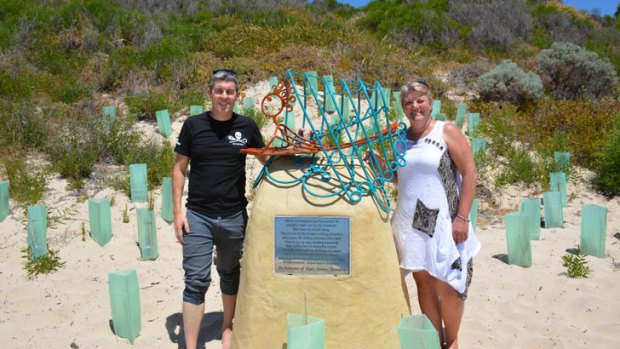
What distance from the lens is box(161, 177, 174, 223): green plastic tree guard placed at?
5117 mm

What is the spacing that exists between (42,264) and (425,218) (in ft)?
10.8

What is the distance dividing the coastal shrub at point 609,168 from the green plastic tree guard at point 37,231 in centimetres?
625

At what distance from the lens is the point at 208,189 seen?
2.91 meters

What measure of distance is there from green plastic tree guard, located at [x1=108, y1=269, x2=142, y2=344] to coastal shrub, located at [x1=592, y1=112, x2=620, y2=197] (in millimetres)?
5637

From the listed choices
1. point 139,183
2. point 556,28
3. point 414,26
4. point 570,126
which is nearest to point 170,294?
point 139,183

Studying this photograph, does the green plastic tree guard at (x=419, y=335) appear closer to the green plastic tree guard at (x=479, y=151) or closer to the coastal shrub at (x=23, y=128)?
the green plastic tree guard at (x=479, y=151)

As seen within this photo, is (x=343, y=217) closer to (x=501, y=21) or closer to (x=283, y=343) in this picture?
(x=283, y=343)

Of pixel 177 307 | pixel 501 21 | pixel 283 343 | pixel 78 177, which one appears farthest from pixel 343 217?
pixel 501 21

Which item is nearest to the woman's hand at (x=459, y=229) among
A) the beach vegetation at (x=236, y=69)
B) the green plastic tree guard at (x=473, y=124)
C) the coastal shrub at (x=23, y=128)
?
the beach vegetation at (x=236, y=69)

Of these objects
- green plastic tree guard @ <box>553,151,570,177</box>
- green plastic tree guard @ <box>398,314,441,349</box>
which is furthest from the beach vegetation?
green plastic tree guard @ <box>398,314,441,349</box>

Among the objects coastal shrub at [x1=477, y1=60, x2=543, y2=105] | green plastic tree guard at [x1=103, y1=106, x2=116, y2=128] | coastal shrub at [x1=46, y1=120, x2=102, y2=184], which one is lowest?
coastal shrub at [x1=46, y1=120, x2=102, y2=184]

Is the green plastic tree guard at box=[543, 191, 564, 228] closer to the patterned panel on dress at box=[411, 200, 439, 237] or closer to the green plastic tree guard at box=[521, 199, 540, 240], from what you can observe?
the green plastic tree guard at box=[521, 199, 540, 240]

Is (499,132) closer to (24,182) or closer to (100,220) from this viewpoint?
(100,220)

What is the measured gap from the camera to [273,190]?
2.73m
